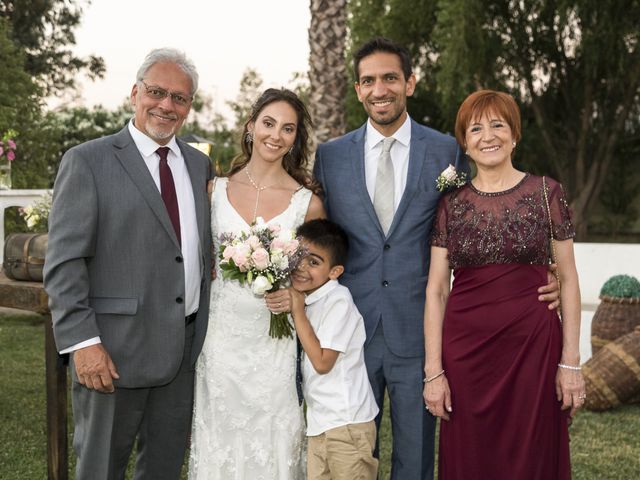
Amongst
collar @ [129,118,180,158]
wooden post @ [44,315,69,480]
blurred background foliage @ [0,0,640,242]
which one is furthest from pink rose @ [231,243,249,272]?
blurred background foliage @ [0,0,640,242]

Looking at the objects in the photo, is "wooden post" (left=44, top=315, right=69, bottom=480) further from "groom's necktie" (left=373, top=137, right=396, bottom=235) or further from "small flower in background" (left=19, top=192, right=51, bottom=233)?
"small flower in background" (left=19, top=192, right=51, bottom=233)

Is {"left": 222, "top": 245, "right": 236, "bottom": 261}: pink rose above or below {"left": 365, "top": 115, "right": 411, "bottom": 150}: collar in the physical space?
below

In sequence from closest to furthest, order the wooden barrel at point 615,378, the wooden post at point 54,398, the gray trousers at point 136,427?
the gray trousers at point 136,427 < the wooden post at point 54,398 < the wooden barrel at point 615,378

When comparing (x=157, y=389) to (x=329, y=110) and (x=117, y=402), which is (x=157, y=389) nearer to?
(x=117, y=402)

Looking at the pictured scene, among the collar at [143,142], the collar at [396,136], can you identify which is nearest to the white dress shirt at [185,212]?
the collar at [143,142]

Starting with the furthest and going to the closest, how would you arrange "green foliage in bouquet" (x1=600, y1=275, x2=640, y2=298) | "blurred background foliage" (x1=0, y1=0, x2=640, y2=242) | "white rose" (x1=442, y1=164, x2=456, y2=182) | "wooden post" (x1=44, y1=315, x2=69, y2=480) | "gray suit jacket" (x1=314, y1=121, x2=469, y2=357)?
1. "blurred background foliage" (x1=0, y1=0, x2=640, y2=242)
2. "green foliage in bouquet" (x1=600, y1=275, x2=640, y2=298)
3. "wooden post" (x1=44, y1=315, x2=69, y2=480)
4. "gray suit jacket" (x1=314, y1=121, x2=469, y2=357)
5. "white rose" (x1=442, y1=164, x2=456, y2=182)

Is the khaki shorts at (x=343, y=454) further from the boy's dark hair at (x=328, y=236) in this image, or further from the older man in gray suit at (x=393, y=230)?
the boy's dark hair at (x=328, y=236)

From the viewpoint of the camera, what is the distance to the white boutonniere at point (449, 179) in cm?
424

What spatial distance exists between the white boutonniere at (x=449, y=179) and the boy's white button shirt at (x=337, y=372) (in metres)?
0.79

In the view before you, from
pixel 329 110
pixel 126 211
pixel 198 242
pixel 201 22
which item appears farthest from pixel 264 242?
pixel 201 22

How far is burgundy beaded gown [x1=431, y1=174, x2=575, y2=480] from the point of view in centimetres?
398

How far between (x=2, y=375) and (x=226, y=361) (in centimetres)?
672

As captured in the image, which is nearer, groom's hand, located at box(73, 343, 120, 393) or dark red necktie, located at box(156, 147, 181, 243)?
groom's hand, located at box(73, 343, 120, 393)

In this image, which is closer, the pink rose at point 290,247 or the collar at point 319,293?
the pink rose at point 290,247
